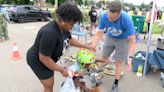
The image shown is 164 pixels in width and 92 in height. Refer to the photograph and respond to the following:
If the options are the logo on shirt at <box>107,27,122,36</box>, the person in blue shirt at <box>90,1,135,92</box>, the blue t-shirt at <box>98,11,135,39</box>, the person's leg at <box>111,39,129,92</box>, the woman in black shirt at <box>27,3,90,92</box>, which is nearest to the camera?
the woman in black shirt at <box>27,3,90,92</box>

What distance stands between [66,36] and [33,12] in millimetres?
16941

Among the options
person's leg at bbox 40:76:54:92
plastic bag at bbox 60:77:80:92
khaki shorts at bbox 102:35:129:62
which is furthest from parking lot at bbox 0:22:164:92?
plastic bag at bbox 60:77:80:92

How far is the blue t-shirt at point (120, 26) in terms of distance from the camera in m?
3.79

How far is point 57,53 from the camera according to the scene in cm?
264

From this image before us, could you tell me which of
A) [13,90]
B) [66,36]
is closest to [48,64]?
[66,36]

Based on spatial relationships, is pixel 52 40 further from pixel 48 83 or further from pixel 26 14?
pixel 26 14

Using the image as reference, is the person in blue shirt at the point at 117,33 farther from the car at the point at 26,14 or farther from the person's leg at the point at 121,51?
the car at the point at 26,14

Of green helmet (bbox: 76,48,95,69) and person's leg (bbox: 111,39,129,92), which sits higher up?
green helmet (bbox: 76,48,95,69)

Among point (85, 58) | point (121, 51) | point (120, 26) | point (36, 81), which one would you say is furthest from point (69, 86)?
point (36, 81)

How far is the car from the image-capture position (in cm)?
1783

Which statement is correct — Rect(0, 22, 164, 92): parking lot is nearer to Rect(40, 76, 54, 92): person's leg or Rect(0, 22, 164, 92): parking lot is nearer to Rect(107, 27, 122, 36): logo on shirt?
Rect(107, 27, 122, 36): logo on shirt

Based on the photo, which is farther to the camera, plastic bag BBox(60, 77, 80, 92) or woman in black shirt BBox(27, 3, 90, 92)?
plastic bag BBox(60, 77, 80, 92)

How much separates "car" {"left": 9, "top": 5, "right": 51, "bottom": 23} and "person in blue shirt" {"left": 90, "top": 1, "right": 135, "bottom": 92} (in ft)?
48.4

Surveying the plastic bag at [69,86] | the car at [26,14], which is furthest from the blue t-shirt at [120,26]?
the car at [26,14]
